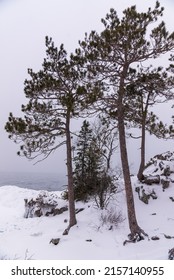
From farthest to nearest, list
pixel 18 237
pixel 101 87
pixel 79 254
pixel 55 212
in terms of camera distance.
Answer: pixel 55 212
pixel 18 237
pixel 101 87
pixel 79 254

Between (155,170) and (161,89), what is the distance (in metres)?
7.92

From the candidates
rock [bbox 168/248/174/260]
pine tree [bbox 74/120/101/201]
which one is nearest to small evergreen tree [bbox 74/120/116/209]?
pine tree [bbox 74/120/101/201]

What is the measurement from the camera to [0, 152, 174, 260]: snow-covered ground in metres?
12.3

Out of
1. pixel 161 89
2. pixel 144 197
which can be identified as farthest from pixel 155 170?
pixel 161 89

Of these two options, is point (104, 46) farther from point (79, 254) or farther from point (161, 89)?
point (79, 254)

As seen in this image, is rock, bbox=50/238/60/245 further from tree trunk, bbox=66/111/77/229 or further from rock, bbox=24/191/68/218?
rock, bbox=24/191/68/218

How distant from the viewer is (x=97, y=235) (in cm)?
1426

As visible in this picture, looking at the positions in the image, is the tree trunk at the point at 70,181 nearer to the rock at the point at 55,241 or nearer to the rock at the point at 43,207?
the rock at the point at 55,241

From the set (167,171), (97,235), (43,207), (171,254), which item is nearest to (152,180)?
(167,171)

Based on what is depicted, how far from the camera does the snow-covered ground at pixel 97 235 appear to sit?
1234 cm

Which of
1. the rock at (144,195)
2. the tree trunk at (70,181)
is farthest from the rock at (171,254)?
the tree trunk at (70,181)

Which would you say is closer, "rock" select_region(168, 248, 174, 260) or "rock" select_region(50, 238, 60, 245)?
"rock" select_region(168, 248, 174, 260)

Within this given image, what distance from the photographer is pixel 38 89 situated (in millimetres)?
15148

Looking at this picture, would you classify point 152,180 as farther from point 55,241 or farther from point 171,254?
point 55,241
